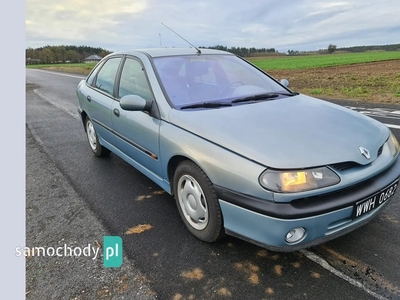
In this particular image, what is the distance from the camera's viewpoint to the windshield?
308cm

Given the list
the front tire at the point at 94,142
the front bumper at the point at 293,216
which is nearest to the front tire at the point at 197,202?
the front bumper at the point at 293,216

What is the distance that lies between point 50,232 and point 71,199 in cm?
67

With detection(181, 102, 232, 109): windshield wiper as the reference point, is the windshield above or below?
above

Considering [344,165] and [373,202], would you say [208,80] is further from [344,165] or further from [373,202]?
[373,202]

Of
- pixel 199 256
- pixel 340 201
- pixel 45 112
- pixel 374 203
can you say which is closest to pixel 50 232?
pixel 199 256

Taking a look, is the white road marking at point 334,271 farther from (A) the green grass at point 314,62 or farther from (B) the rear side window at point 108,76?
(A) the green grass at point 314,62

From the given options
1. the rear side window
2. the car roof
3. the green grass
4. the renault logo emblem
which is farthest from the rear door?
the green grass

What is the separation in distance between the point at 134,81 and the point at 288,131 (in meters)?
1.87

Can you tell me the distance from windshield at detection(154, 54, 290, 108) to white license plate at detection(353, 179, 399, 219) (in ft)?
4.83

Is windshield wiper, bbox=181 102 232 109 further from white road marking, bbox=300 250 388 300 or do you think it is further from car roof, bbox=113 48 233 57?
white road marking, bbox=300 250 388 300

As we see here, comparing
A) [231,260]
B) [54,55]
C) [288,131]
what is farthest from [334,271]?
[54,55]

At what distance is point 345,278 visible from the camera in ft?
7.22

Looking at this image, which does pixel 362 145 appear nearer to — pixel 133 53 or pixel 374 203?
pixel 374 203

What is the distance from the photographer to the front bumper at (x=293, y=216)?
2014 millimetres
